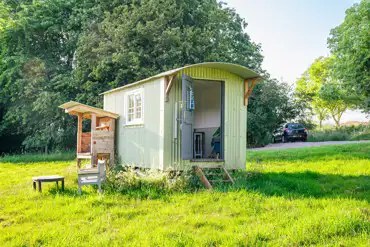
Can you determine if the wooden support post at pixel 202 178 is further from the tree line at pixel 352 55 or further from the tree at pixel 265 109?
the tree at pixel 265 109

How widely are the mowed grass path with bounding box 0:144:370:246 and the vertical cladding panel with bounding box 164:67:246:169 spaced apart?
1.03m

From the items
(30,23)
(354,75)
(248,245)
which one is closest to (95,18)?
(30,23)

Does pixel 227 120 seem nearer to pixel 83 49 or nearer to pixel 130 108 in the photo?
pixel 130 108

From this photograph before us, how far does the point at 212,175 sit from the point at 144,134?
2.22m

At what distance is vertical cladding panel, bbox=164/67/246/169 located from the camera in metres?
8.78

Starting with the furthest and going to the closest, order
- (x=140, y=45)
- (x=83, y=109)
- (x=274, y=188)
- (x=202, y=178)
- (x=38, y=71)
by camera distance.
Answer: (x=38, y=71), (x=140, y=45), (x=83, y=109), (x=202, y=178), (x=274, y=188)

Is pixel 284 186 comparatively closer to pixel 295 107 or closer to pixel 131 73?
pixel 131 73

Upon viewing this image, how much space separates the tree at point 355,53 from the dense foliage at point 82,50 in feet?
19.5

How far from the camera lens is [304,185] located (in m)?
7.65

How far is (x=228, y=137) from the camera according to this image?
9422mm

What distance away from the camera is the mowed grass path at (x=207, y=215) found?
4.60 meters

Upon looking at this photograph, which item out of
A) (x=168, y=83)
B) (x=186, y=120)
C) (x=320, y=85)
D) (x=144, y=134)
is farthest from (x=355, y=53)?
(x=320, y=85)

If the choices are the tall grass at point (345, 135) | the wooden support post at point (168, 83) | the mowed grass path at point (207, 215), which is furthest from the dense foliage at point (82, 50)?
the mowed grass path at point (207, 215)

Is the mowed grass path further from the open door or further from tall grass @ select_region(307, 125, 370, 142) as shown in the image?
tall grass @ select_region(307, 125, 370, 142)
